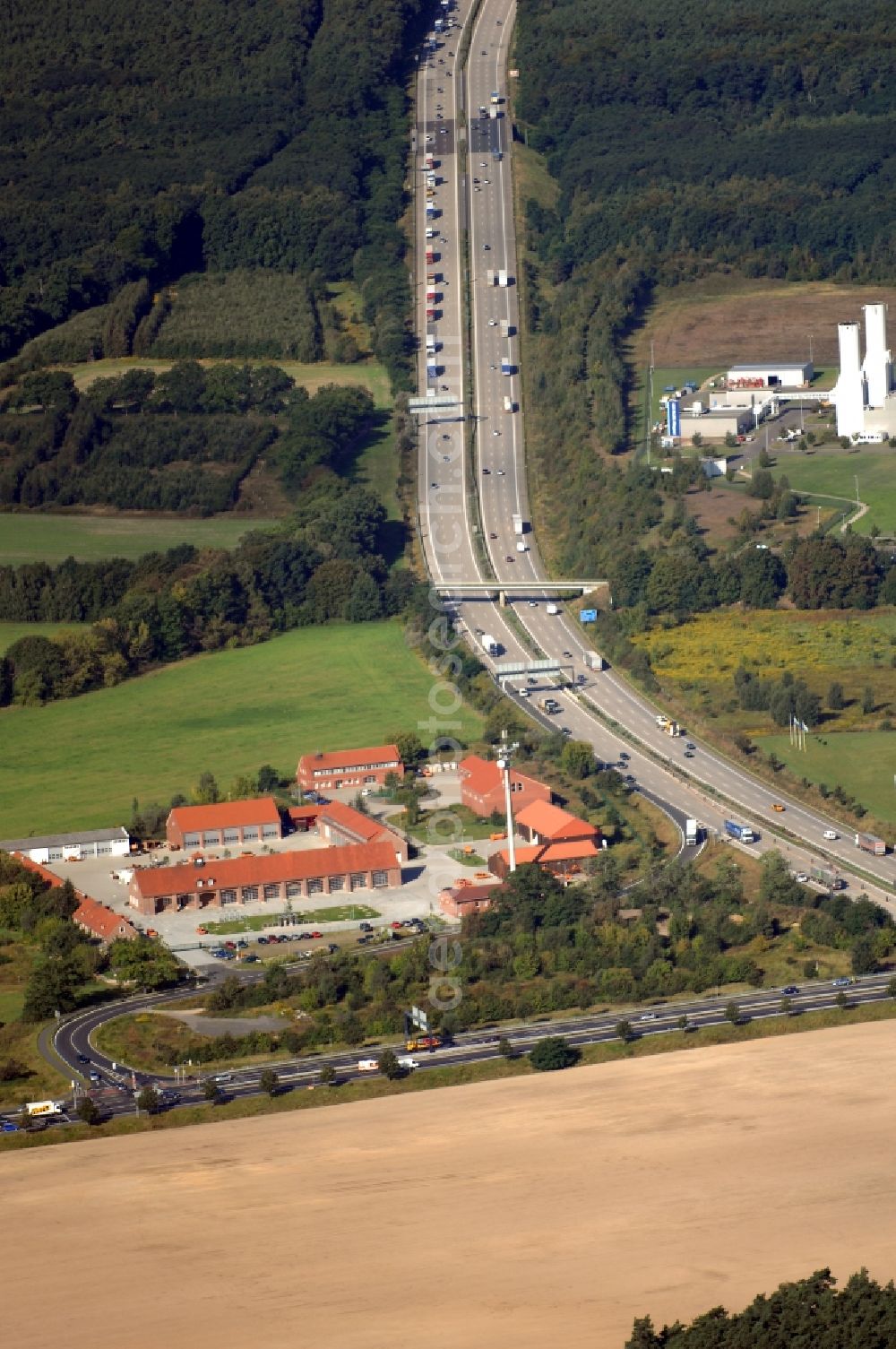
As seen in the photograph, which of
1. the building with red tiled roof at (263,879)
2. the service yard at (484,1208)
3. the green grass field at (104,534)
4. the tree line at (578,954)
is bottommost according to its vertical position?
the service yard at (484,1208)

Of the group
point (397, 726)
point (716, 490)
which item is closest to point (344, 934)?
point (397, 726)

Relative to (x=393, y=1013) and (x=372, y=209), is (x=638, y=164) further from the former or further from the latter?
(x=393, y=1013)

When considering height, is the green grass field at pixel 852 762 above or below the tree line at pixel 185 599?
below

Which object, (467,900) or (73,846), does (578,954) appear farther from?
(73,846)

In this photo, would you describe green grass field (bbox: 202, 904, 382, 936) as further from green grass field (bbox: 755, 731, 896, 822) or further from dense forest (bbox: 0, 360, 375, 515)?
dense forest (bbox: 0, 360, 375, 515)

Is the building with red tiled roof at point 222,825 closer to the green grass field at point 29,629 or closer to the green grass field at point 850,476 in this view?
the green grass field at point 29,629

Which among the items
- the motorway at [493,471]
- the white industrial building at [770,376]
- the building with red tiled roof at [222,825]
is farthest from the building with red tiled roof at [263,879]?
the white industrial building at [770,376]

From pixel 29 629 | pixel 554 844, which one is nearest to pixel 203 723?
pixel 29 629
